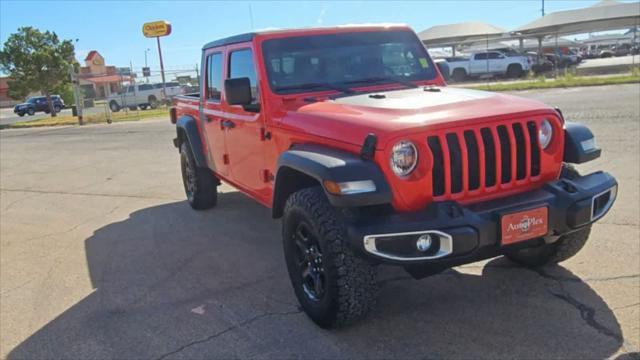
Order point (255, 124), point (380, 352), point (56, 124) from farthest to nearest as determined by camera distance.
A: point (56, 124) < point (255, 124) < point (380, 352)

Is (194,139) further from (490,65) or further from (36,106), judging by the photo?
(36,106)

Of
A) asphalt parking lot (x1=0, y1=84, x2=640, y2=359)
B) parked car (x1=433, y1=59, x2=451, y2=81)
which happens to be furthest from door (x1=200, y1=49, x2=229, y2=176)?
parked car (x1=433, y1=59, x2=451, y2=81)

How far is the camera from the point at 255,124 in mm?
4629

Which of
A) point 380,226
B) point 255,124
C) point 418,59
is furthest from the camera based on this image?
point 418,59

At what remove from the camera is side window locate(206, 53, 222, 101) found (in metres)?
5.62

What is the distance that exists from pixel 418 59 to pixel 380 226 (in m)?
2.44

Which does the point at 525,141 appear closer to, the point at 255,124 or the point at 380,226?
the point at 380,226

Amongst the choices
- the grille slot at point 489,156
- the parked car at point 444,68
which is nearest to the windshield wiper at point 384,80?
the parked car at point 444,68

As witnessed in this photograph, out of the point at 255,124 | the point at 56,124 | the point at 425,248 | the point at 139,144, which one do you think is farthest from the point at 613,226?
the point at 56,124

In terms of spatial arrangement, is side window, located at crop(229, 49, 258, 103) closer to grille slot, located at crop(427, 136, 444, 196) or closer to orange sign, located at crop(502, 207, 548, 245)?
grille slot, located at crop(427, 136, 444, 196)

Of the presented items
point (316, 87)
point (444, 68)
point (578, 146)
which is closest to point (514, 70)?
point (444, 68)

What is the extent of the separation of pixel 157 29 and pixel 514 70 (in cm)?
2048

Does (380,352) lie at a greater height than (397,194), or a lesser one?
lesser

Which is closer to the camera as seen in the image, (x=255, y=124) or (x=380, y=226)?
(x=380, y=226)
